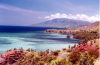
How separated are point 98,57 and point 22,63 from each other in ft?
26.1

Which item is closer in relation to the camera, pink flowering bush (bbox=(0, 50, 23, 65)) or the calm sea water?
pink flowering bush (bbox=(0, 50, 23, 65))

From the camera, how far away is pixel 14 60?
14.8 meters

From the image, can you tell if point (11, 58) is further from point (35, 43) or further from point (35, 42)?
point (35, 42)

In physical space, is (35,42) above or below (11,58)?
below

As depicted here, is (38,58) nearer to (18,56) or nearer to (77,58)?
(18,56)

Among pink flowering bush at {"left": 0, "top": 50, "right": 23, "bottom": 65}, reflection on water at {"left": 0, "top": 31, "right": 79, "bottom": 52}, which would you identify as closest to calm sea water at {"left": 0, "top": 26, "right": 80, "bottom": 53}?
reflection on water at {"left": 0, "top": 31, "right": 79, "bottom": 52}

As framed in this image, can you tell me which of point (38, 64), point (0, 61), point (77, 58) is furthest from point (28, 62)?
point (77, 58)

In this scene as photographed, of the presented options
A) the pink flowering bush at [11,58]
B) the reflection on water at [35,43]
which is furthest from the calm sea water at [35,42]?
the pink flowering bush at [11,58]

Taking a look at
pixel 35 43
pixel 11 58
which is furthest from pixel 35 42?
pixel 11 58

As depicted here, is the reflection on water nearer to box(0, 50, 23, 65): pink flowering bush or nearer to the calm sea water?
the calm sea water

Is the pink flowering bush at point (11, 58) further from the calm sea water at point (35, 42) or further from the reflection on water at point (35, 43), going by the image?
the reflection on water at point (35, 43)

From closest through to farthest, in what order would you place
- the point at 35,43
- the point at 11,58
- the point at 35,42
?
the point at 11,58, the point at 35,43, the point at 35,42

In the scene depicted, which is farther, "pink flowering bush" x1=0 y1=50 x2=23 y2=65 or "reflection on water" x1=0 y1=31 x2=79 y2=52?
"reflection on water" x1=0 y1=31 x2=79 y2=52

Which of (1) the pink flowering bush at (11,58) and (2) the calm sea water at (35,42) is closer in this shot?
(1) the pink flowering bush at (11,58)
